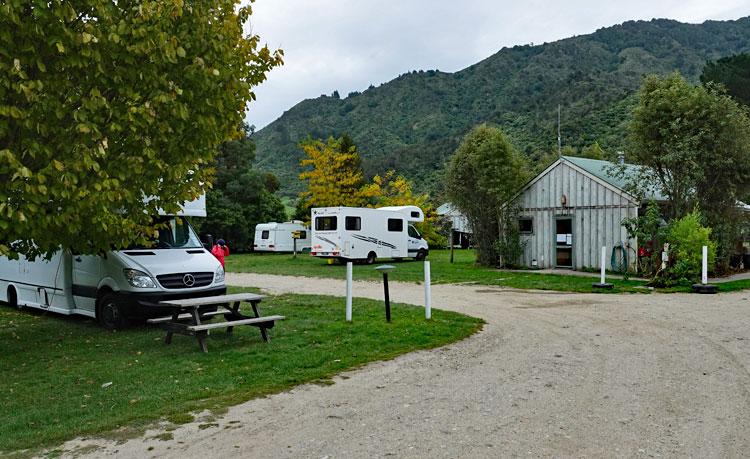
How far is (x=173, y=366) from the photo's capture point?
717 centimetres

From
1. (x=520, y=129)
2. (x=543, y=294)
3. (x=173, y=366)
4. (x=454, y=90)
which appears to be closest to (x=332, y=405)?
(x=173, y=366)

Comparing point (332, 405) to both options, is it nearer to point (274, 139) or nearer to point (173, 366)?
point (173, 366)

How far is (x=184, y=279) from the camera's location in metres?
9.81

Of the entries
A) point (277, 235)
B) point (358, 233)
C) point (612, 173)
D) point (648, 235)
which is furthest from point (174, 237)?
point (277, 235)

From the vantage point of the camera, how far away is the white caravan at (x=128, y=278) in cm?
953

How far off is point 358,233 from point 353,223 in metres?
0.53

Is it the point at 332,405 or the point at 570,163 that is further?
the point at 570,163

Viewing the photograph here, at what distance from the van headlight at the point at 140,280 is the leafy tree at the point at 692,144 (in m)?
14.4

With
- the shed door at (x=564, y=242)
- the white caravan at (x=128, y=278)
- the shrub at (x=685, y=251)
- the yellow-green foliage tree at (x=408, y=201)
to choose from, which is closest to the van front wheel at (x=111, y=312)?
the white caravan at (x=128, y=278)

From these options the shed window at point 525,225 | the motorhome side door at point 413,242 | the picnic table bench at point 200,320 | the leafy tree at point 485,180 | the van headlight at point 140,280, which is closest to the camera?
the picnic table bench at point 200,320

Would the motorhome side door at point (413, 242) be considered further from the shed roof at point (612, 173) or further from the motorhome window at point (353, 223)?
the shed roof at point (612, 173)

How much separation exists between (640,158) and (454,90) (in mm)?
100587

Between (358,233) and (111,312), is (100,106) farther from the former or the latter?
(358,233)

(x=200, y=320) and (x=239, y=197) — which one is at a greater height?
(x=239, y=197)
